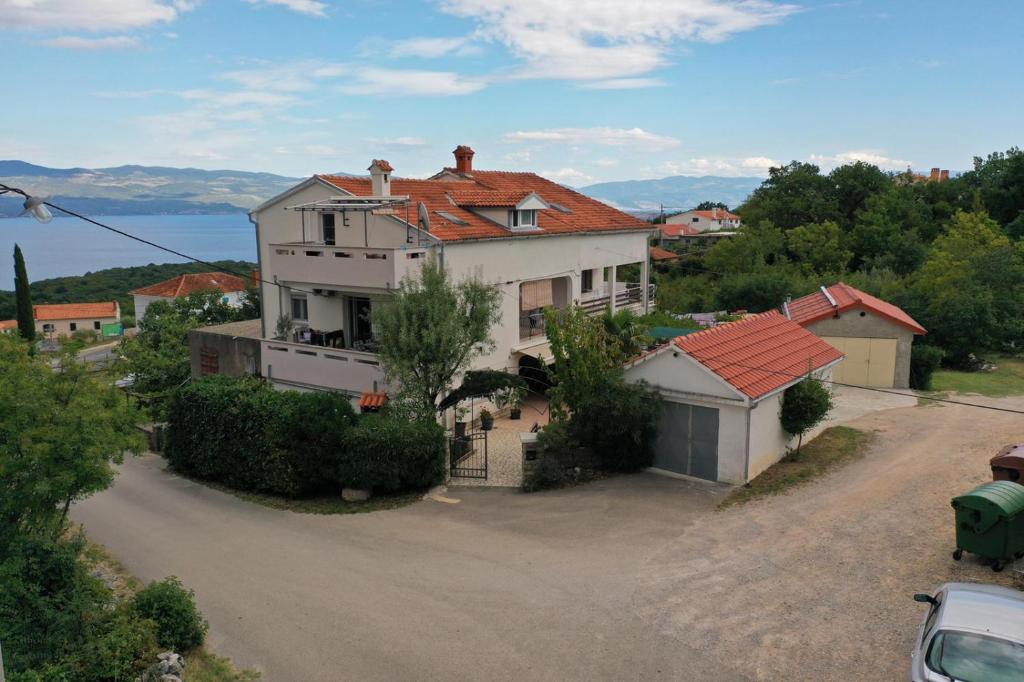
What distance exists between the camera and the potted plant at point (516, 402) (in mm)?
24225

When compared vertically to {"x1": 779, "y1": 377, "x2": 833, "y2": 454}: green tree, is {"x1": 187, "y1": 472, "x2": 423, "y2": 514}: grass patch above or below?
below

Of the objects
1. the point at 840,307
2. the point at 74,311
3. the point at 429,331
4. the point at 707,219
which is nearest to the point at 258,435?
the point at 429,331

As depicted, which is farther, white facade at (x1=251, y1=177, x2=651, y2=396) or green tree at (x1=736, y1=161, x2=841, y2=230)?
green tree at (x1=736, y1=161, x2=841, y2=230)

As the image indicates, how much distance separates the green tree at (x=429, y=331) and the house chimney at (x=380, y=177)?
5.34 metres

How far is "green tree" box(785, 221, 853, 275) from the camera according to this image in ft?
179

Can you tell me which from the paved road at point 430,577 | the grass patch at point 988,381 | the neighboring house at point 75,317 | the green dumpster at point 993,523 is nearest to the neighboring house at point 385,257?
the paved road at point 430,577

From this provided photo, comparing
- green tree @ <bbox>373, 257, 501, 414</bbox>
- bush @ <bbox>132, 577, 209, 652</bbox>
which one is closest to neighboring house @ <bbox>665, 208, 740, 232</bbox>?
green tree @ <bbox>373, 257, 501, 414</bbox>

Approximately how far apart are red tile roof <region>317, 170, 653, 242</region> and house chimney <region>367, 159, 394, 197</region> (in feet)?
3.14

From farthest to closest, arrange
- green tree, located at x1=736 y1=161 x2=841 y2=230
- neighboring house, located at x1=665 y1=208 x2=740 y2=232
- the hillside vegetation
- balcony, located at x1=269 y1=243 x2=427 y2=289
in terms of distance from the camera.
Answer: neighboring house, located at x1=665 y1=208 x2=740 y2=232, green tree, located at x1=736 y1=161 x2=841 y2=230, the hillside vegetation, balcony, located at x1=269 y1=243 x2=427 y2=289

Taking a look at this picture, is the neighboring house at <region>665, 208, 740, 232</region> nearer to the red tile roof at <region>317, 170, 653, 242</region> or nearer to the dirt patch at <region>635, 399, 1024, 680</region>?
the red tile roof at <region>317, 170, 653, 242</region>

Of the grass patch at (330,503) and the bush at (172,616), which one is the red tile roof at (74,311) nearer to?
the grass patch at (330,503)

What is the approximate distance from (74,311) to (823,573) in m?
95.7

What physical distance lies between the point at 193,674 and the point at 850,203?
65.6 m

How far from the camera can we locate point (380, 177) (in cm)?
2447
